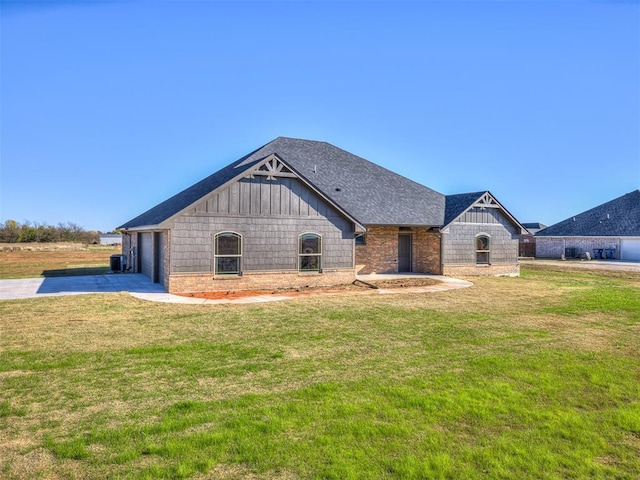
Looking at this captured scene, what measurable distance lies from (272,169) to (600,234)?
113ft

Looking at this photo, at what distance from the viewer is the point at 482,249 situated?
75.3 feet

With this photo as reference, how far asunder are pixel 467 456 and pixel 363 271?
17.8 metres

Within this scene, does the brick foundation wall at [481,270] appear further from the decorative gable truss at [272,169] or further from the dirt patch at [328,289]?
the decorative gable truss at [272,169]

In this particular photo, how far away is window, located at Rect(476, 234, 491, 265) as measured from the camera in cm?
2284

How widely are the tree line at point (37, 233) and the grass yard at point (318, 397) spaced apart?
193ft

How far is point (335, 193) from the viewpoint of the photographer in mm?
22047

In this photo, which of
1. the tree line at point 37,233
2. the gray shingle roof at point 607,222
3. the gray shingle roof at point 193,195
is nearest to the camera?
the gray shingle roof at point 193,195

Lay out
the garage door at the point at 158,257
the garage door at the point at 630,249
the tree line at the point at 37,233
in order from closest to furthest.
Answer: the garage door at the point at 158,257
the garage door at the point at 630,249
the tree line at the point at 37,233

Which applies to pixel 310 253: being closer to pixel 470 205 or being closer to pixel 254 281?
pixel 254 281

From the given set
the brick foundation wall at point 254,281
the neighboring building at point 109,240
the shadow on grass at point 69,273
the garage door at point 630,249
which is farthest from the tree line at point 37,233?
the garage door at point 630,249

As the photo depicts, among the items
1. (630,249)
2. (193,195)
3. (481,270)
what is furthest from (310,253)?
(630,249)

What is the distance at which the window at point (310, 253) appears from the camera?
56.9 feet

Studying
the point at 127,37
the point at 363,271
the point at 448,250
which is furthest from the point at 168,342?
the point at 448,250

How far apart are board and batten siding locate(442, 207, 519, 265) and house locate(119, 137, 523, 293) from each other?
6 cm
